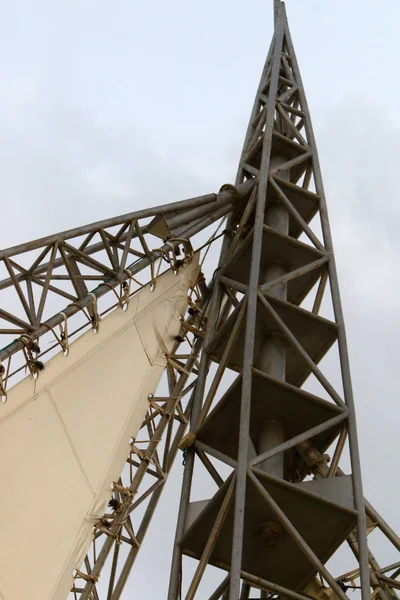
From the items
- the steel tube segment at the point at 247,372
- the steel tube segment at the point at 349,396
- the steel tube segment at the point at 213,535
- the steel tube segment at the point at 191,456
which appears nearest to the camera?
the steel tube segment at the point at 247,372

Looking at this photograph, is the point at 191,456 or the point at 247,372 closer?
the point at 247,372

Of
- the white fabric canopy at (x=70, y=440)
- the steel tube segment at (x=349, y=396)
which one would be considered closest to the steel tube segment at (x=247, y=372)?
the steel tube segment at (x=349, y=396)

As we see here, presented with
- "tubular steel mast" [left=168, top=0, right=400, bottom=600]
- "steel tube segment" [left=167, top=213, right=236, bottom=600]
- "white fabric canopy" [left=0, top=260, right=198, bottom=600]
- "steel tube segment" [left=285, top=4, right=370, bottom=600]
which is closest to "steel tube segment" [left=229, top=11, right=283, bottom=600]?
"tubular steel mast" [left=168, top=0, right=400, bottom=600]

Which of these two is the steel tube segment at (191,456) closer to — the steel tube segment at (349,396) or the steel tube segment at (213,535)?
the steel tube segment at (213,535)

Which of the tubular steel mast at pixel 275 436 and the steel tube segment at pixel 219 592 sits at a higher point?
the tubular steel mast at pixel 275 436

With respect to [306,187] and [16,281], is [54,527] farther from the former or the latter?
[306,187]

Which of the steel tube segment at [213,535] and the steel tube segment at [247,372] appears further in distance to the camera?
the steel tube segment at [213,535]

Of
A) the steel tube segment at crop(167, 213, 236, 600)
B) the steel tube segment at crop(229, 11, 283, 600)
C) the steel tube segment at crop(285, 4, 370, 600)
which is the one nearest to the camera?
the steel tube segment at crop(229, 11, 283, 600)

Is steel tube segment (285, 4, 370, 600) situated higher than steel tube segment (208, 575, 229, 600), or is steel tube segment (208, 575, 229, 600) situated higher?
steel tube segment (285, 4, 370, 600)

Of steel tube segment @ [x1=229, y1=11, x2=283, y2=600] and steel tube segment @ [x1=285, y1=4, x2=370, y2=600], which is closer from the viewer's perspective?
steel tube segment @ [x1=229, y1=11, x2=283, y2=600]

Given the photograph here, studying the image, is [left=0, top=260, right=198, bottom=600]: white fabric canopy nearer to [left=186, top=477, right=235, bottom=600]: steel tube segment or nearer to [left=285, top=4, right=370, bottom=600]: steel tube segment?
[left=186, top=477, right=235, bottom=600]: steel tube segment

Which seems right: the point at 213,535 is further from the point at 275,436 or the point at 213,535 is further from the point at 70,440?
the point at 70,440

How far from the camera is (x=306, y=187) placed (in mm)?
21406

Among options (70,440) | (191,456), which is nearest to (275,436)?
(191,456)
